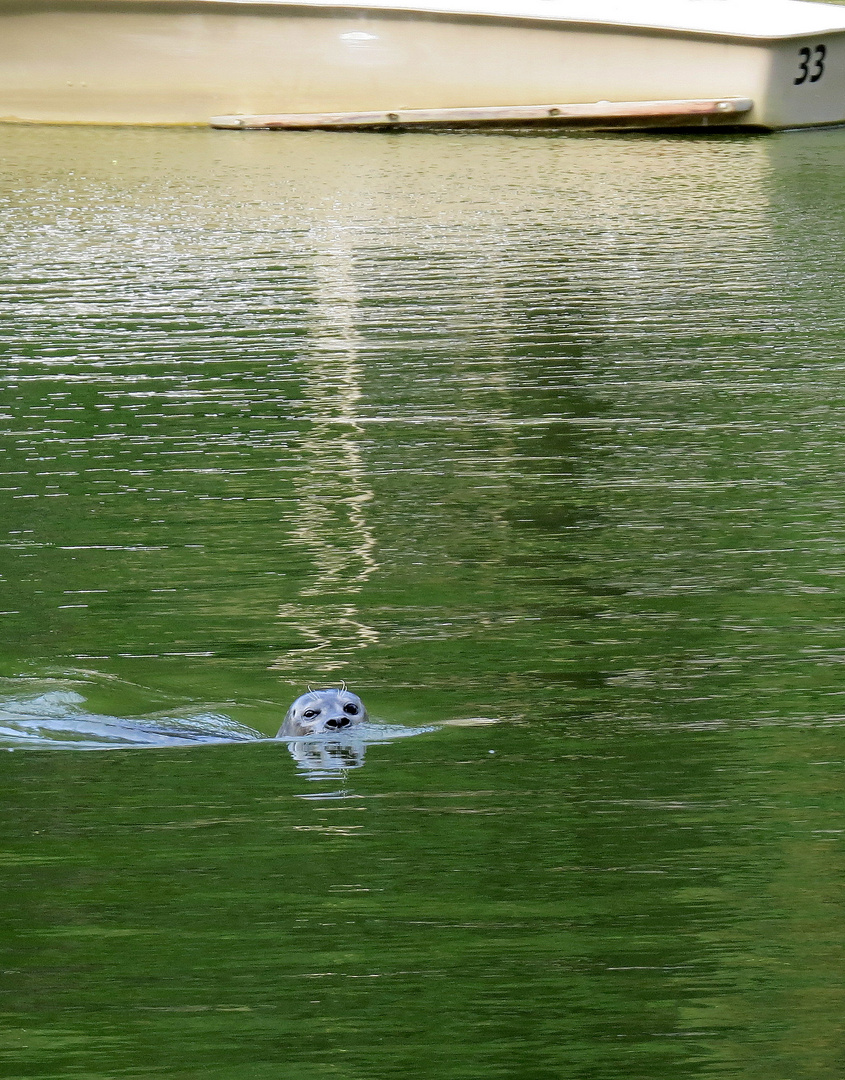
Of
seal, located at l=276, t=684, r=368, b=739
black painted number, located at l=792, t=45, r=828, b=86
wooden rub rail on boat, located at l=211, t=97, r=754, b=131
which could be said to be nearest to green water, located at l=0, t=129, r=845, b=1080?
seal, located at l=276, t=684, r=368, b=739

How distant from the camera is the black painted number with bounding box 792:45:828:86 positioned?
1966 centimetres

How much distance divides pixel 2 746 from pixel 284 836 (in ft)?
4.34

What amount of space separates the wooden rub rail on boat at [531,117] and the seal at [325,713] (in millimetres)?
14739

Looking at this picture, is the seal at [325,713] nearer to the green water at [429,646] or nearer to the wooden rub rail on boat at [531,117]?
the green water at [429,646]

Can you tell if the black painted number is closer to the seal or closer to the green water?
the green water

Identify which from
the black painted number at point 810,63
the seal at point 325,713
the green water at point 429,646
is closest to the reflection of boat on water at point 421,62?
the black painted number at point 810,63

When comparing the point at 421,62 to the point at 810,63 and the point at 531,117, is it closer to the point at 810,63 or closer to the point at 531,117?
the point at 531,117

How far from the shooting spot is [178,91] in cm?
2072

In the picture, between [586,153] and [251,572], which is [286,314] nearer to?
[251,572]

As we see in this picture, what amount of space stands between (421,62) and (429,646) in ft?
47.9

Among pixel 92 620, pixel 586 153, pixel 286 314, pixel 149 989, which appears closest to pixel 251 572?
pixel 92 620

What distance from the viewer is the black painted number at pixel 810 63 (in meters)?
19.7

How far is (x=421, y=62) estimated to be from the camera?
66.8 feet

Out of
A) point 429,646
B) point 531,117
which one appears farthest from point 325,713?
point 531,117
